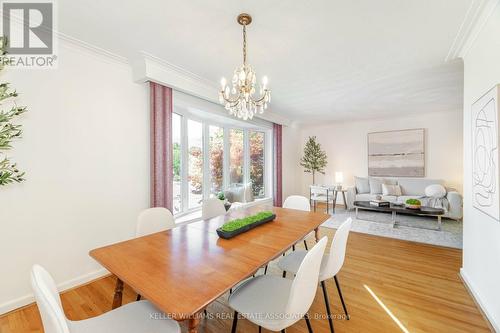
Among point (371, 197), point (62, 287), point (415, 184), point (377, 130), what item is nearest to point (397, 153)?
point (377, 130)

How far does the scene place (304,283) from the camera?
3.52ft

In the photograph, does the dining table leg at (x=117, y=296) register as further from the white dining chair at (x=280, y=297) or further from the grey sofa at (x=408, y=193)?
the grey sofa at (x=408, y=193)

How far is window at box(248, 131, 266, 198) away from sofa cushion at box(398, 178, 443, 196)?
329 cm

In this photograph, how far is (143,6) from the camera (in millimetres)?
1655

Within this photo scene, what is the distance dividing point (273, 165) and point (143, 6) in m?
4.00

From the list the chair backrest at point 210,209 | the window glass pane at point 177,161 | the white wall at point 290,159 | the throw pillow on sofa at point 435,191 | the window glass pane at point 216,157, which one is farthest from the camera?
the white wall at point 290,159

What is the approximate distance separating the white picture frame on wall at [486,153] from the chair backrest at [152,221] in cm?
256

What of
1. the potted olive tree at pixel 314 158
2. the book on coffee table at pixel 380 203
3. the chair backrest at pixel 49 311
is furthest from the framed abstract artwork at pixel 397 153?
the chair backrest at pixel 49 311

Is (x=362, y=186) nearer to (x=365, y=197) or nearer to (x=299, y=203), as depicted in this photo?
(x=365, y=197)

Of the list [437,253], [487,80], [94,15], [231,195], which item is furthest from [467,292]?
[94,15]

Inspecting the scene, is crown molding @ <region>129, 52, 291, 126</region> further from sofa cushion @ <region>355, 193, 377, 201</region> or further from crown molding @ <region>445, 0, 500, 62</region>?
sofa cushion @ <region>355, 193, 377, 201</region>

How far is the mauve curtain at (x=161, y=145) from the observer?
8.60 feet

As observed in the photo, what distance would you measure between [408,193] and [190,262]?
18.0 ft

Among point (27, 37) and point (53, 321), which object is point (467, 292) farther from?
point (27, 37)
